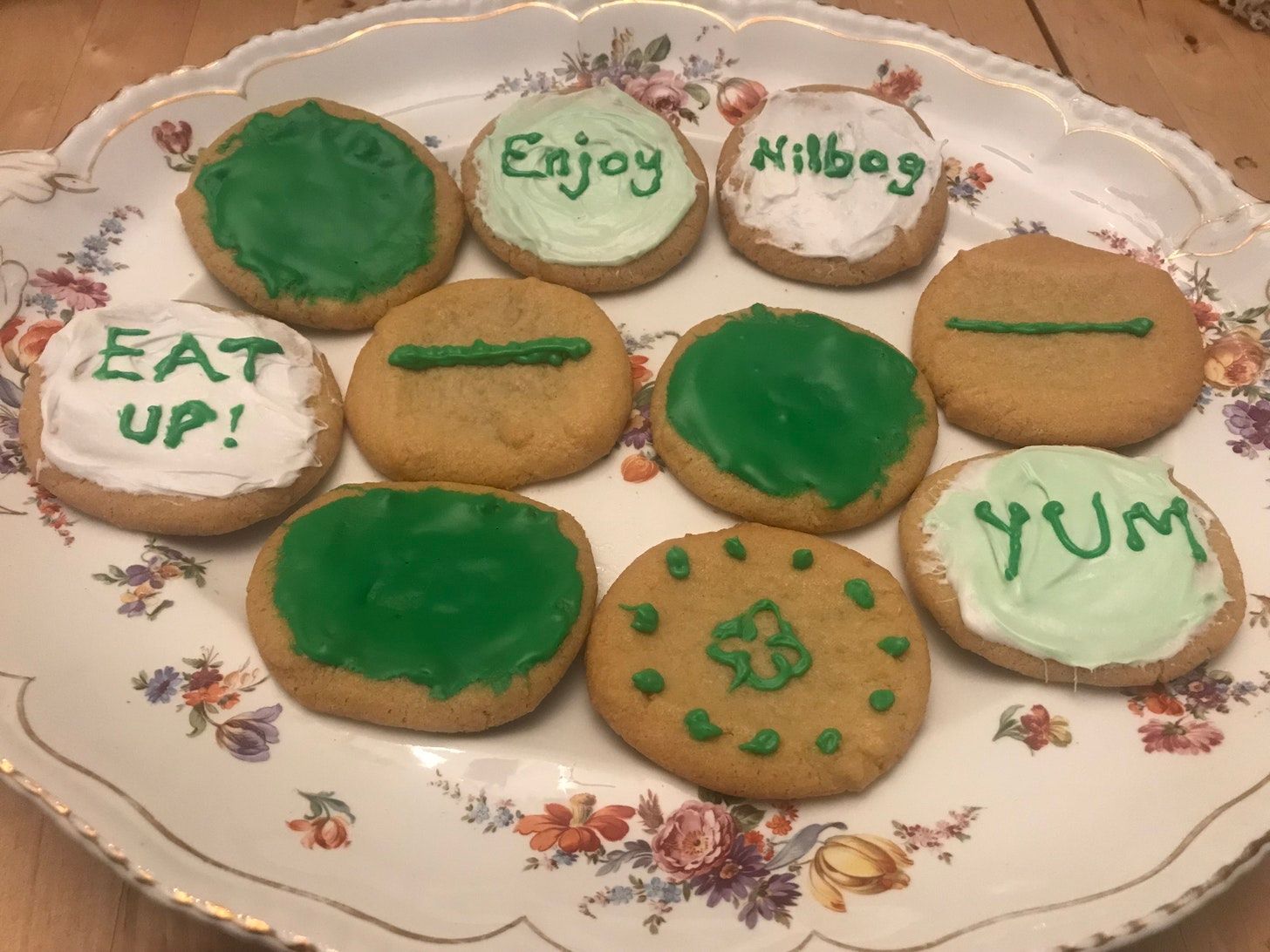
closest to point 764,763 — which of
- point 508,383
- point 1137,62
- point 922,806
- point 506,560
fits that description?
point 922,806

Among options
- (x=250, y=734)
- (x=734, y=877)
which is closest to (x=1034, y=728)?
(x=734, y=877)

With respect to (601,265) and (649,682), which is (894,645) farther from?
(601,265)

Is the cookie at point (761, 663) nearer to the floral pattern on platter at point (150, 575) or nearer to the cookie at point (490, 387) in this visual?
the cookie at point (490, 387)

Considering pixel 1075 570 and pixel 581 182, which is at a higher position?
pixel 581 182

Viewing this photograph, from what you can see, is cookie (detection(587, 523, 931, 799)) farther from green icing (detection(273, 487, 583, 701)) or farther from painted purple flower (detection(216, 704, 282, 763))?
painted purple flower (detection(216, 704, 282, 763))

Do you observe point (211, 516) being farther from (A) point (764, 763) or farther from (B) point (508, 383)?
(A) point (764, 763)

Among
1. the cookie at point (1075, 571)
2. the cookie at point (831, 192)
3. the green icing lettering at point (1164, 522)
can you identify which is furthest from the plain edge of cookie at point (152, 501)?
the green icing lettering at point (1164, 522)

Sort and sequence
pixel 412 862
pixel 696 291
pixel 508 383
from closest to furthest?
pixel 412 862 → pixel 508 383 → pixel 696 291

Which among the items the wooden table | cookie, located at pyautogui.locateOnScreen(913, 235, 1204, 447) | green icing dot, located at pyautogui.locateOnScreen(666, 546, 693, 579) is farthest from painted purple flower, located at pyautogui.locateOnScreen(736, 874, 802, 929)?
the wooden table
